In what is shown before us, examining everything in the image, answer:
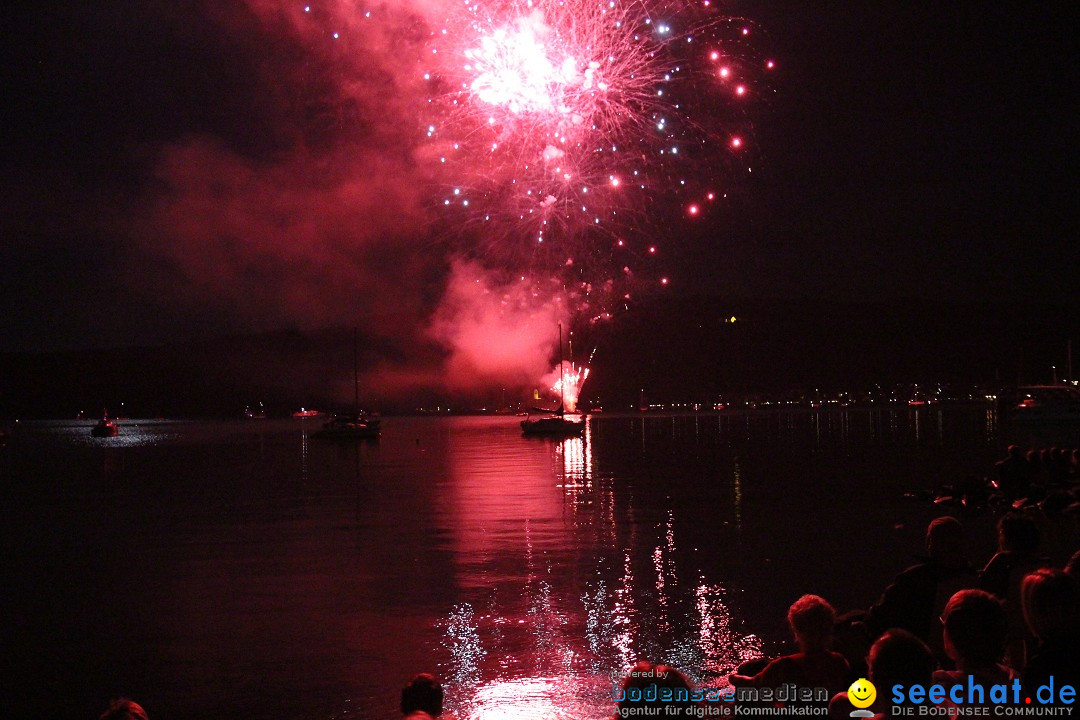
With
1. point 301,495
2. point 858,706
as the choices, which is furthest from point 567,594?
point 301,495

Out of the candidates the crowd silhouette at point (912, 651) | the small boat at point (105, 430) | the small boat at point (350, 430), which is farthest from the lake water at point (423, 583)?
the small boat at point (105, 430)

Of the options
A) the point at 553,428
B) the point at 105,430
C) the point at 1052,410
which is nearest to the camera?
the point at 1052,410

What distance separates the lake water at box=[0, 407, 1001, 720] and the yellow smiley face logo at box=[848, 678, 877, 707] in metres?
2.71

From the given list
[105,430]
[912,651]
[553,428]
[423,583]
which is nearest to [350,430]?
[553,428]

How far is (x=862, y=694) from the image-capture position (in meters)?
3.98

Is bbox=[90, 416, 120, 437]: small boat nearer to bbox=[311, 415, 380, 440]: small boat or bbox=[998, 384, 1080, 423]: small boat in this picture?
bbox=[311, 415, 380, 440]: small boat

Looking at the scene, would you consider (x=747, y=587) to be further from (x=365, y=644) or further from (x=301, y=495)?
(x=301, y=495)

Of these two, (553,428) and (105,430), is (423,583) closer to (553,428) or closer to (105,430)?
(553,428)

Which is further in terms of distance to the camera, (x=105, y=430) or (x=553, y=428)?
(x=105, y=430)

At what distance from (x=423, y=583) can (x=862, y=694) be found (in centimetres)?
823

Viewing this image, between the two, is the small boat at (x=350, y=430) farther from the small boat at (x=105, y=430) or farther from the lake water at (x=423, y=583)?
the lake water at (x=423, y=583)

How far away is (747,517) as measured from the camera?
57.4 ft

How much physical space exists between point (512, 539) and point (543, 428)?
4729 centimetres

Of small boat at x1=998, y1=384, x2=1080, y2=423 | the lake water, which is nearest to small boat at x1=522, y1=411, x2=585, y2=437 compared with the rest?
small boat at x1=998, y1=384, x2=1080, y2=423
